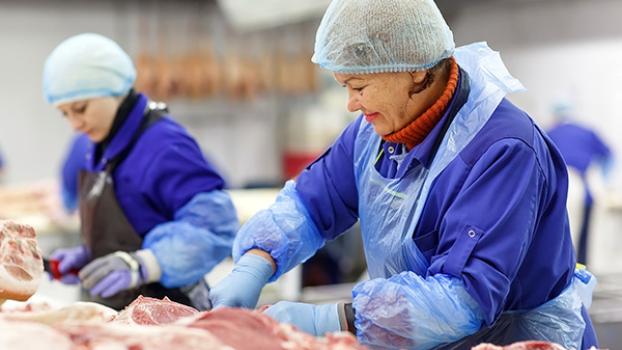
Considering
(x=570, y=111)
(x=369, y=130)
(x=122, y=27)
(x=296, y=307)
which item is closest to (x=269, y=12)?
(x=122, y=27)

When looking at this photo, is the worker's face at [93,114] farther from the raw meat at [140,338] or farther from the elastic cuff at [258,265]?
the raw meat at [140,338]

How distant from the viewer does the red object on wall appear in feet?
33.4

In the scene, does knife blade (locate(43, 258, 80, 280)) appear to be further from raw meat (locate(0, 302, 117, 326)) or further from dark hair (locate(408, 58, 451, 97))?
dark hair (locate(408, 58, 451, 97))

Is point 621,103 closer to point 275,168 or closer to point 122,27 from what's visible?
point 275,168

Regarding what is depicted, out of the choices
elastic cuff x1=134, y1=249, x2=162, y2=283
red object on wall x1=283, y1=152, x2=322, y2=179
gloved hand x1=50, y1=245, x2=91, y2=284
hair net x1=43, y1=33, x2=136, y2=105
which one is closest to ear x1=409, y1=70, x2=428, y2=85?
elastic cuff x1=134, y1=249, x2=162, y2=283

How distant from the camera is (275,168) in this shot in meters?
11.1

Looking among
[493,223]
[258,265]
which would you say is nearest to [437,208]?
[493,223]

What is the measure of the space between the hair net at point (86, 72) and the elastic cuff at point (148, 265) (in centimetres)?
62

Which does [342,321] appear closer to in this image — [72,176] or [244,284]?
[244,284]

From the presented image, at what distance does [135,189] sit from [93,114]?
0.32 metres

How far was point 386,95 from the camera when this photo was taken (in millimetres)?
2189

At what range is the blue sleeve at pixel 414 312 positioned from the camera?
195cm

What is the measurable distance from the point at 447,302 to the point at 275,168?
920cm

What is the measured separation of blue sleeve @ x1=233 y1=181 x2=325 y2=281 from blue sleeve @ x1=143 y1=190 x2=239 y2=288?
62cm
